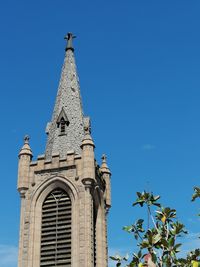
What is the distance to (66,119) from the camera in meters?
34.5

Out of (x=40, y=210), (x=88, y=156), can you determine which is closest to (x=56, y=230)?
(x=40, y=210)

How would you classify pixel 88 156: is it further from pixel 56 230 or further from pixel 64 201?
pixel 56 230

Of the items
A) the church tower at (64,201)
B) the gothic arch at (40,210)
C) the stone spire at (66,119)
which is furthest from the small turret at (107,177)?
the gothic arch at (40,210)

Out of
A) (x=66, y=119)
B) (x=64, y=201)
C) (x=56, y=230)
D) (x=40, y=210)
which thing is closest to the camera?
(x=56, y=230)

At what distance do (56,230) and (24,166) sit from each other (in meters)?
4.98

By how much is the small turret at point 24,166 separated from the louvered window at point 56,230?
175cm

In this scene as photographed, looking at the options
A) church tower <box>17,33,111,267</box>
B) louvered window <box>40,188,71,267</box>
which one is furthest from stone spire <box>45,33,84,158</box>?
louvered window <box>40,188,71,267</box>

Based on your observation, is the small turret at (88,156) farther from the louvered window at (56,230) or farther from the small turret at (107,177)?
the small turret at (107,177)

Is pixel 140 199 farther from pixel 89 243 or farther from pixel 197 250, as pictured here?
pixel 89 243

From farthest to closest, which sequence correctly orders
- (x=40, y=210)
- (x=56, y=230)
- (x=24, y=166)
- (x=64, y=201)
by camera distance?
(x=24, y=166) → (x=40, y=210) → (x=64, y=201) → (x=56, y=230)

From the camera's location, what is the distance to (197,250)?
8.15 metres

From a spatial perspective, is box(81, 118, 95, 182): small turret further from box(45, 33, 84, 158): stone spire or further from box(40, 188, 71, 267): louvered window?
box(40, 188, 71, 267): louvered window

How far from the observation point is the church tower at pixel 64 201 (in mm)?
28281

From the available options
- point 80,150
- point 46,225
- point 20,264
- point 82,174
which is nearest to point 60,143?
point 80,150
